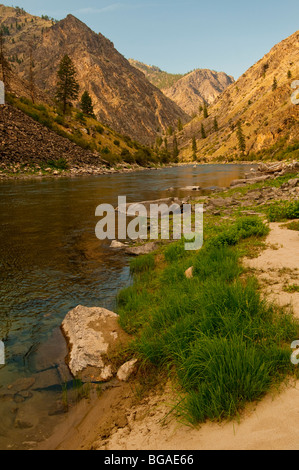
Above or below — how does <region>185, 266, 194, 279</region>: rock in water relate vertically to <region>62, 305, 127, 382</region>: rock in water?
above

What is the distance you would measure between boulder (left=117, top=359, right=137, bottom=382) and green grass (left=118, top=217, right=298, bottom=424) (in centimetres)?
22

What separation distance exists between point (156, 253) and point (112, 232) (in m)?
4.37

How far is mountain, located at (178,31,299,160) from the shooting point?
8378cm

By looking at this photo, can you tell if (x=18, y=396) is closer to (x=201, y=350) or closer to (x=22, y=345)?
(x=22, y=345)

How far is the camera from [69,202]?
21562 millimetres

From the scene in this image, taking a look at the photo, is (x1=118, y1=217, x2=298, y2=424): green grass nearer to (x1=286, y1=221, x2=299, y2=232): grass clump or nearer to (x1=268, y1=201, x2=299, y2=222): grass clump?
(x1=286, y1=221, x2=299, y2=232): grass clump

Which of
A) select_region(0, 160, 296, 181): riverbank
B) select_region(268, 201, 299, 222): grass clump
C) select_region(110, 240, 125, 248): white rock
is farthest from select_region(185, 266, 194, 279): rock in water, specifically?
select_region(0, 160, 296, 181): riverbank

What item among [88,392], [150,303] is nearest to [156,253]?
[150,303]

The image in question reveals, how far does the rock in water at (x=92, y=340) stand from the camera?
15.3ft

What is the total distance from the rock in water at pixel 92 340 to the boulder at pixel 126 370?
185mm

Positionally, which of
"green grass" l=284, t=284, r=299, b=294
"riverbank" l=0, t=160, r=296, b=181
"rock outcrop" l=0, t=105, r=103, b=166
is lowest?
"green grass" l=284, t=284, r=299, b=294

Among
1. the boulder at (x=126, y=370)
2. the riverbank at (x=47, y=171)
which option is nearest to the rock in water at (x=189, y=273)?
the boulder at (x=126, y=370)

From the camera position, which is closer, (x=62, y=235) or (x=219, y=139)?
(x=62, y=235)
